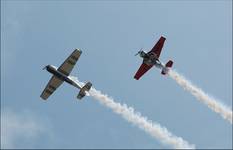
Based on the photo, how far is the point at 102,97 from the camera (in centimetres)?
12325

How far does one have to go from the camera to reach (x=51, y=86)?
5084 inches

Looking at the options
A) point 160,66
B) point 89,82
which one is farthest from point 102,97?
point 160,66

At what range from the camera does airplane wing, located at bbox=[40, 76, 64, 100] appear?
128500 millimetres

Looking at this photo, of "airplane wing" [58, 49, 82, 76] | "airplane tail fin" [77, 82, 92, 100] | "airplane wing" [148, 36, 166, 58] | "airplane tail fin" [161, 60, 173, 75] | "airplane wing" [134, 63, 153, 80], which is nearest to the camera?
"airplane wing" [58, 49, 82, 76]

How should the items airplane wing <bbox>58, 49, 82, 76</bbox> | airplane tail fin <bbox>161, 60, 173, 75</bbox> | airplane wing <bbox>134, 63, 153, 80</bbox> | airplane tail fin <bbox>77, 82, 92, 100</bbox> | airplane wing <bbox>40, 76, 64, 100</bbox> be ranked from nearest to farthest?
airplane wing <bbox>58, 49, 82, 76</bbox> < airplane tail fin <bbox>77, 82, 92, 100</bbox> < airplane tail fin <bbox>161, 60, 173, 75</bbox> < airplane wing <bbox>40, 76, 64, 100</bbox> < airplane wing <bbox>134, 63, 153, 80</bbox>

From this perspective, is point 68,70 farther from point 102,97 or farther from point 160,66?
point 160,66

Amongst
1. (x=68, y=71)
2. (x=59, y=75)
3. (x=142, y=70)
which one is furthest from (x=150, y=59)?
(x=59, y=75)

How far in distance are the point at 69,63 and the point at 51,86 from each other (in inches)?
268

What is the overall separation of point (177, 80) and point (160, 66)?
4.25 m

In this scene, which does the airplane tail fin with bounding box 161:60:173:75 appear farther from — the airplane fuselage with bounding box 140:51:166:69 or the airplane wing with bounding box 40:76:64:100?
the airplane wing with bounding box 40:76:64:100

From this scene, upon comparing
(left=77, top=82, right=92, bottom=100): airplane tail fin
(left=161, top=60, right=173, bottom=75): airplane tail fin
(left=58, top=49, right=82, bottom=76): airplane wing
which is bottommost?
(left=77, top=82, right=92, bottom=100): airplane tail fin

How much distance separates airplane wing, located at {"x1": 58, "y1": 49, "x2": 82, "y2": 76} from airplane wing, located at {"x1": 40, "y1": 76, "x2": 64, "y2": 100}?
3.03m

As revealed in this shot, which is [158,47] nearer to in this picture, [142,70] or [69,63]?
[142,70]

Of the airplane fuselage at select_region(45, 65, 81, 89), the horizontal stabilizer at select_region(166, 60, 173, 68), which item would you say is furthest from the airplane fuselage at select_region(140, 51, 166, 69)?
the airplane fuselage at select_region(45, 65, 81, 89)
